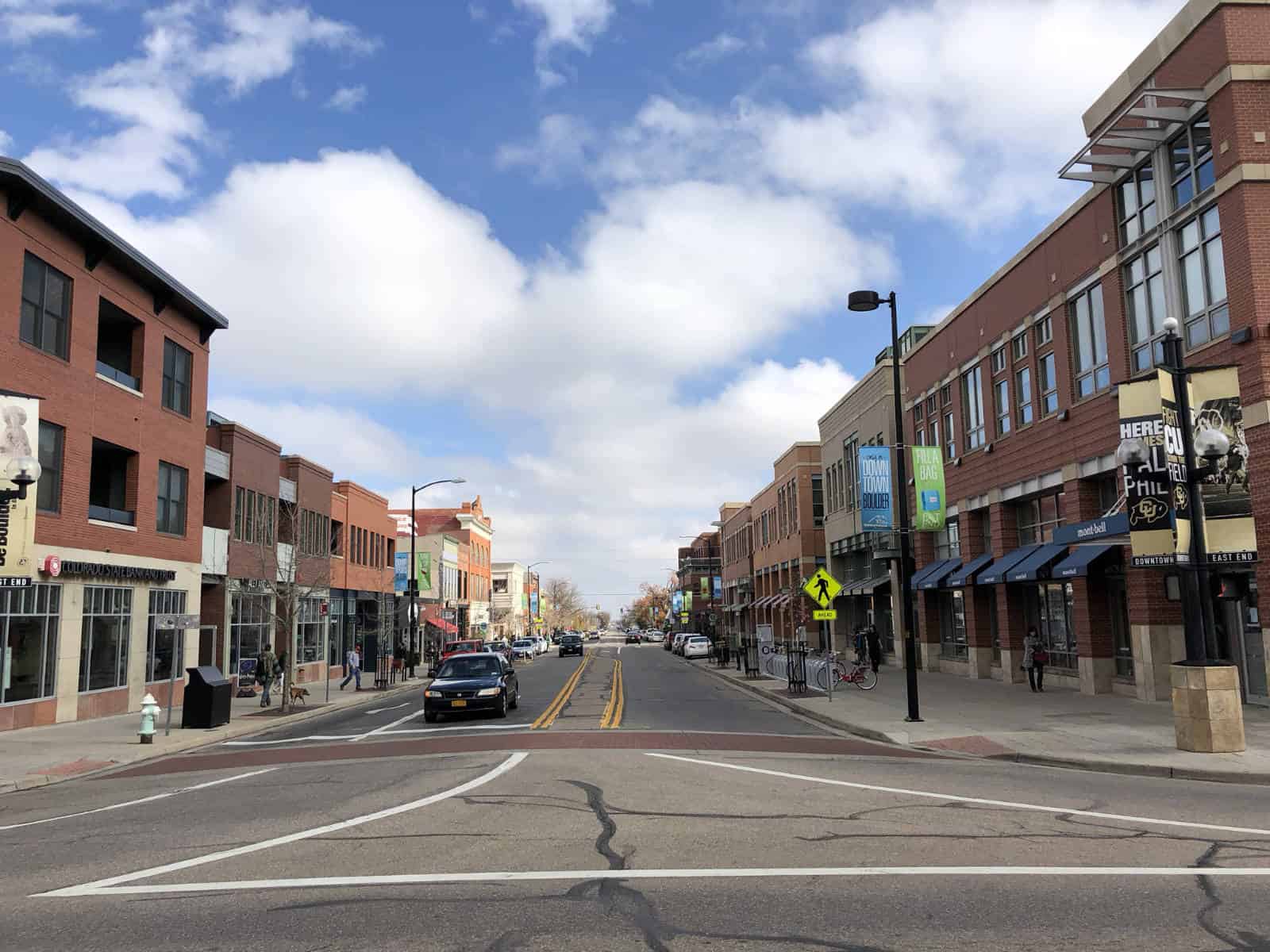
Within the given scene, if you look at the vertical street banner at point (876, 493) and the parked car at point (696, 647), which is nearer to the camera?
the vertical street banner at point (876, 493)

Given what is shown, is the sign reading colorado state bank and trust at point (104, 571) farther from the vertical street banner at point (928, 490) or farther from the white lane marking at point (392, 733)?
the vertical street banner at point (928, 490)

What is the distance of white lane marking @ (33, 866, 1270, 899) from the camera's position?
7.23 m

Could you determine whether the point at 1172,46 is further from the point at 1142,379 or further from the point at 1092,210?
the point at 1142,379

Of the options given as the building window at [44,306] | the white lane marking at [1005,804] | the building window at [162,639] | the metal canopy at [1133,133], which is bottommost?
the white lane marking at [1005,804]

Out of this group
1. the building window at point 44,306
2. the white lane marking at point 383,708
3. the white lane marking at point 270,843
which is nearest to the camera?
the white lane marking at point 270,843

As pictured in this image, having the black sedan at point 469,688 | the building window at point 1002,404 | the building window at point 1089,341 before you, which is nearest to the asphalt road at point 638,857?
A: the black sedan at point 469,688

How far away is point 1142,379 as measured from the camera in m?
15.0

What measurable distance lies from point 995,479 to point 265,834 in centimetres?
2604

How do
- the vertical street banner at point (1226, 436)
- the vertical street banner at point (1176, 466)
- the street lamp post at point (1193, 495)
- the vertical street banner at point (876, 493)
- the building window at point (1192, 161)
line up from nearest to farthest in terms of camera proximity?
the street lamp post at point (1193, 495)
the vertical street banner at point (1176, 466)
the vertical street banner at point (1226, 436)
the building window at point (1192, 161)
the vertical street banner at point (876, 493)

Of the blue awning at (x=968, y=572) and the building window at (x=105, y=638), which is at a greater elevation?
the blue awning at (x=968, y=572)

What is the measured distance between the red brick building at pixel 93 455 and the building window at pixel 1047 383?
23.3 metres

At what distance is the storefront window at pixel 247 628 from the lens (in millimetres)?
35281

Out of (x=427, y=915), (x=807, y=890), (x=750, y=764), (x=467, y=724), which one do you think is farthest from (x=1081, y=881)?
(x=467, y=724)

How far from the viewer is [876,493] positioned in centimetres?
3052
